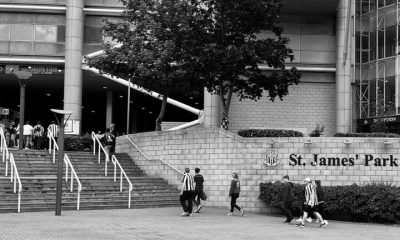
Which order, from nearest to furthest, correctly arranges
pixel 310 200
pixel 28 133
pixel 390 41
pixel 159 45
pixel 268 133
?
1. pixel 310 200
2. pixel 268 133
3. pixel 159 45
4. pixel 28 133
5. pixel 390 41

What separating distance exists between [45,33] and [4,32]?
93.3 inches

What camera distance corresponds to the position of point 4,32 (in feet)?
114

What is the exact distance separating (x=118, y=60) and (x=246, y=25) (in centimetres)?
590

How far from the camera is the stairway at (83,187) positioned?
60.3ft

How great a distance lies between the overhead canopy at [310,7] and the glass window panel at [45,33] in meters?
13.6

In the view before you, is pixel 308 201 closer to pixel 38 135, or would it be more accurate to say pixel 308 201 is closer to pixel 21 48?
pixel 38 135

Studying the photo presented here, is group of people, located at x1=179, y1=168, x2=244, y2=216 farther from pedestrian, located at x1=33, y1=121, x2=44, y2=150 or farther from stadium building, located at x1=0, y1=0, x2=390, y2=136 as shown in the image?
stadium building, located at x1=0, y1=0, x2=390, y2=136

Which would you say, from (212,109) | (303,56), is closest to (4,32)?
(212,109)

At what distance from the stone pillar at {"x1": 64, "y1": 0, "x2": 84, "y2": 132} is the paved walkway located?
645 inches

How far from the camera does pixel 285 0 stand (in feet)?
103

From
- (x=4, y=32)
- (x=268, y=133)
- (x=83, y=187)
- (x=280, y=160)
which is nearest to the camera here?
(x=83, y=187)

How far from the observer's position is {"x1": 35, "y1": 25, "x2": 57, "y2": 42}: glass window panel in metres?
34.9

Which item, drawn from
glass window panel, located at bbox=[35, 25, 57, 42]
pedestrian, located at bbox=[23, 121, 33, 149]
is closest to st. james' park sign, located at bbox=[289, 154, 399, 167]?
pedestrian, located at bbox=[23, 121, 33, 149]

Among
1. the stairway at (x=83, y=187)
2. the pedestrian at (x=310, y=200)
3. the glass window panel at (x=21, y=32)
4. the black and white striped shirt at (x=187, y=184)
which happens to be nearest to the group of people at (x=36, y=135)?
the stairway at (x=83, y=187)
